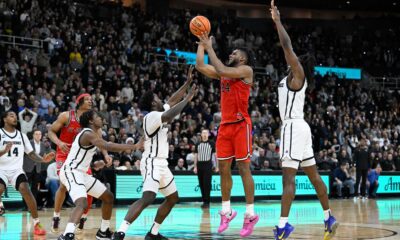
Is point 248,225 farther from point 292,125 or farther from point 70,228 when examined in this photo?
point 70,228

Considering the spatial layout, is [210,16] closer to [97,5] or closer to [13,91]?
[97,5]

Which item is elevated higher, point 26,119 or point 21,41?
point 21,41

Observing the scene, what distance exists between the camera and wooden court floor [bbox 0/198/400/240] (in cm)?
1119

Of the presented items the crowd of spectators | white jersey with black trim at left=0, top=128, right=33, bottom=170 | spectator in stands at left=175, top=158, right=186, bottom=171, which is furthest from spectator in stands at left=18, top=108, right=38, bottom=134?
white jersey with black trim at left=0, top=128, right=33, bottom=170

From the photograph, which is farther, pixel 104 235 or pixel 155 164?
pixel 104 235

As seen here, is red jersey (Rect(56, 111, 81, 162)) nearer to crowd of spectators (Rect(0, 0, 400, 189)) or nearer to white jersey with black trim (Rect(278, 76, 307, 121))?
white jersey with black trim (Rect(278, 76, 307, 121))

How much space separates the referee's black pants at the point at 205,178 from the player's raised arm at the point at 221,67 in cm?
997

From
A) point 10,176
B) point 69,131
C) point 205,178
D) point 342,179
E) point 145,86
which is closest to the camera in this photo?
point 69,131

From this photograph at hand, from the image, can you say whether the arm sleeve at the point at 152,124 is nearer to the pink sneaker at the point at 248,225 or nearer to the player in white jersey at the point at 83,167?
the player in white jersey at the point at 83,167

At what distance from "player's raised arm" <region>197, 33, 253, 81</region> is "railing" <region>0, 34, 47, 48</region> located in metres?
15.4

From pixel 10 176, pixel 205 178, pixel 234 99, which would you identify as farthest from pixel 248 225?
pixel 205 178

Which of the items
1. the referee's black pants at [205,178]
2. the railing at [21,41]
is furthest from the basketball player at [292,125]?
the railing at [21,41]

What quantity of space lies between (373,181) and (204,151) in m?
9.27

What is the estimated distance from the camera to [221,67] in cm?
969
